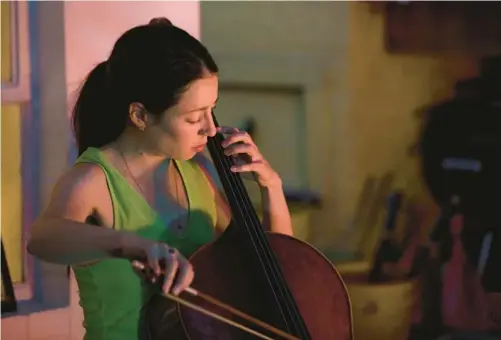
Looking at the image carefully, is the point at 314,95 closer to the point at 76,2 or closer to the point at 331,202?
the point at 331,202

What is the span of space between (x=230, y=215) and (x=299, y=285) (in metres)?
0.12

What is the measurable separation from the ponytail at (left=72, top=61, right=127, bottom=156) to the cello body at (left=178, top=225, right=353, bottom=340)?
0.61 feet

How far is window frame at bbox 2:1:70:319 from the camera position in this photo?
958 mm

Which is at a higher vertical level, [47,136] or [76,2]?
[76,2]

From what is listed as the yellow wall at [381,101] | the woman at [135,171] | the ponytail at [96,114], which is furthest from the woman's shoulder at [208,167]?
the yellow wall at [381,101]

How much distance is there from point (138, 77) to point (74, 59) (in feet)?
0.42

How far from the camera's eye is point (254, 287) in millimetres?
883

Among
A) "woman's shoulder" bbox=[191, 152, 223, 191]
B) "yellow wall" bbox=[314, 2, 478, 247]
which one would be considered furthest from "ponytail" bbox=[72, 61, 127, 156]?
"yellow wall" bbox=[314, 2, 478, 247]

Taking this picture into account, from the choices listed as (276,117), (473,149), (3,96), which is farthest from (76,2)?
(473,149)

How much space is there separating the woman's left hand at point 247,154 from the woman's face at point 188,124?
3 cm

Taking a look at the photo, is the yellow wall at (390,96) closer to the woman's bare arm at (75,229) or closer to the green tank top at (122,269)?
the green tank top at (122,269)

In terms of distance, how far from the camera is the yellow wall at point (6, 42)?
0.97m

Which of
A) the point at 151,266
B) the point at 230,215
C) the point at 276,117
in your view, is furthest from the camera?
the point at 276,117

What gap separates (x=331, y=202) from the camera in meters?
1.10
